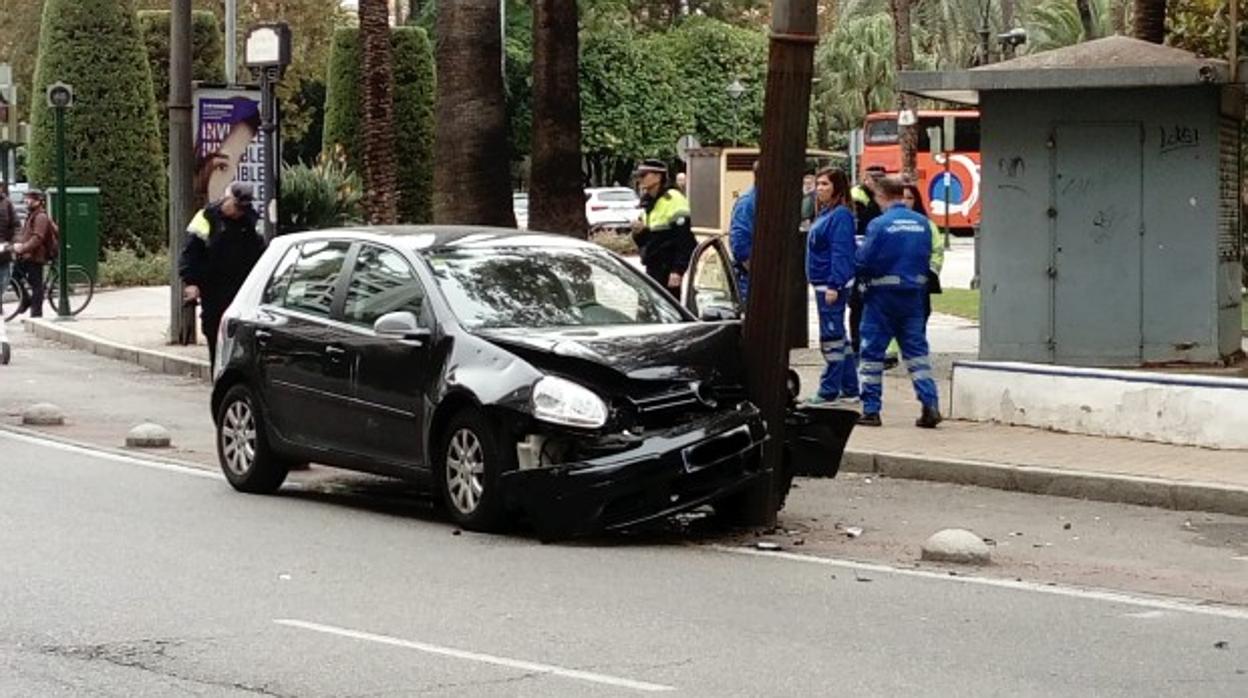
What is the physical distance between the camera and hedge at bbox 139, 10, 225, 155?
1604 inches

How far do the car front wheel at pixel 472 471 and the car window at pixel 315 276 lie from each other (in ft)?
5.55

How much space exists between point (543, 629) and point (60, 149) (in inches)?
810

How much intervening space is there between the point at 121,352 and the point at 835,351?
10393 mm

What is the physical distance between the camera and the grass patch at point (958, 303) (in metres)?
30.4

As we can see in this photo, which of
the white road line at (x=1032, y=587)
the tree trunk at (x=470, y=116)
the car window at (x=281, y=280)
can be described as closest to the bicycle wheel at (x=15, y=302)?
the tree trunk at (x=470, y=116)

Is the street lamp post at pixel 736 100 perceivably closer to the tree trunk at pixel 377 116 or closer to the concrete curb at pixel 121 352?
the concrete curb at pixel 121 352

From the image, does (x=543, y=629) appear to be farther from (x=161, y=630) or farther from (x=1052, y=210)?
(x=1052, y=210)

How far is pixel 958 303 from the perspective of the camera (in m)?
32.9

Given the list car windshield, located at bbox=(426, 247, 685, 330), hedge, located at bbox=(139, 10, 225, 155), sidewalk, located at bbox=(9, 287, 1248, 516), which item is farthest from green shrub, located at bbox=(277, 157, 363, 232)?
car windshield, located at bbox=(426, 247, 685, 330)

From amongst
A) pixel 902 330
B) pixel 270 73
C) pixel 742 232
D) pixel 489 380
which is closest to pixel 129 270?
pixel 270 73

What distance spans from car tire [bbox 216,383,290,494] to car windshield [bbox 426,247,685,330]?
1763 mm

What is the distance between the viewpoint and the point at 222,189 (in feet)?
81.3

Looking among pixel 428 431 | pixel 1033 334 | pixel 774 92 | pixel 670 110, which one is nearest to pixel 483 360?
pixel 428 431

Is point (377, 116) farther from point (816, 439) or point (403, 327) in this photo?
point (816, 439)
